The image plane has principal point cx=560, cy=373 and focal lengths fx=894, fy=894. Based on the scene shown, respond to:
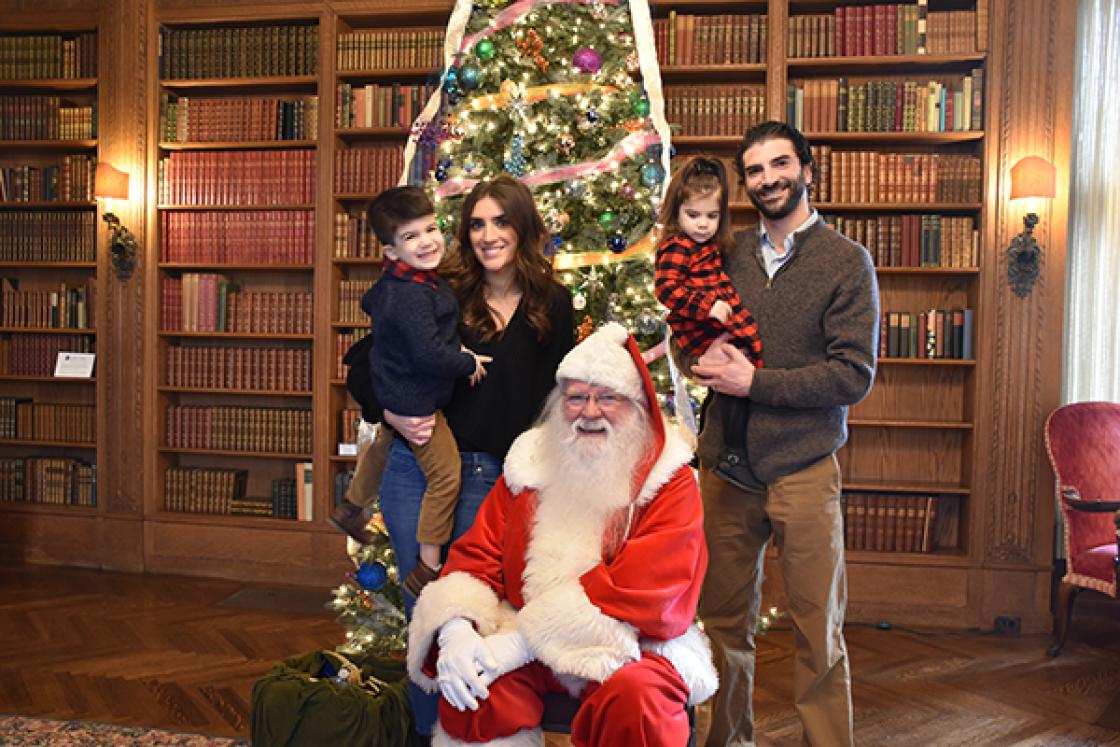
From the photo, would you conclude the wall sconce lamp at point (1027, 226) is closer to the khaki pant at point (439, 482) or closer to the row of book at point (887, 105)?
the row of book at point (887, 105)

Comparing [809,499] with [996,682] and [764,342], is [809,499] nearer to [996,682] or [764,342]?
[764,342]

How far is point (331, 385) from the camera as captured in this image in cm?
465

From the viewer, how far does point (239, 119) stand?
4742 mm

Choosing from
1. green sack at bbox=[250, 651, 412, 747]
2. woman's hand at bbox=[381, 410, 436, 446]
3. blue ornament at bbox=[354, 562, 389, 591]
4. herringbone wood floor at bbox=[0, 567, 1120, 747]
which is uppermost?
woman's hand at bbox=[381, 410, 436, 446]

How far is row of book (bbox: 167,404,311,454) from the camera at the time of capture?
15.5 feet

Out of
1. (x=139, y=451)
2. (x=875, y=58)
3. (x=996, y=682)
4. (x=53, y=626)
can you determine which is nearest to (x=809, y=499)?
(x=996, y=682)

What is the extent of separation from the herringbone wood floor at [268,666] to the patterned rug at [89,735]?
7 centimetres

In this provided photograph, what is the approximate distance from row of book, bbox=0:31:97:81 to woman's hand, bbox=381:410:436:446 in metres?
3.82

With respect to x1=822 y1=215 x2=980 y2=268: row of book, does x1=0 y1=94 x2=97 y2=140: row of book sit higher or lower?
higher

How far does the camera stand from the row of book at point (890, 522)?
4.25 meters

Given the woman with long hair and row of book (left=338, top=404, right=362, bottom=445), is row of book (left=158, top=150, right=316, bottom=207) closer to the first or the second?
row of book (left=338, top=404, right=362, bottom=445)

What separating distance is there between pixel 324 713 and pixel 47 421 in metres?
3.69

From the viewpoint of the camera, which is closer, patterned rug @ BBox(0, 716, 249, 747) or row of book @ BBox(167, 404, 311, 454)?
patterned rug @ BBox(0, 716, 249, 747)

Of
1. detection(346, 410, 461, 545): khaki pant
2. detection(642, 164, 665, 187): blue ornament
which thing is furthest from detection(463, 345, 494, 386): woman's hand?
detection(642, 164, 665, 187): blue ornament
